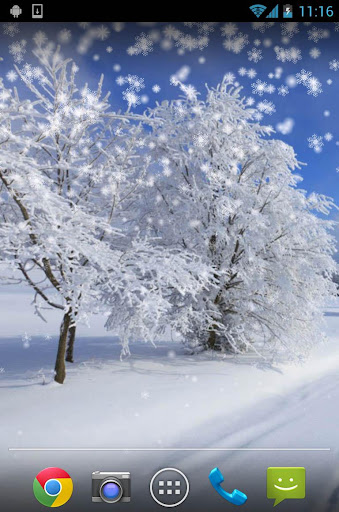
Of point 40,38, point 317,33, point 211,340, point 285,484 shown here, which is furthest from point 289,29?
point 211,340

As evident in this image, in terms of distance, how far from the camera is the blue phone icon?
2.26m

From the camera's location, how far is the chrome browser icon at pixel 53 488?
225cm

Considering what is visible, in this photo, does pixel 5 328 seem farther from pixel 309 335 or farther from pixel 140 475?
pixel 140 475

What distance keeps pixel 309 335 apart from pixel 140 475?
26.8ft

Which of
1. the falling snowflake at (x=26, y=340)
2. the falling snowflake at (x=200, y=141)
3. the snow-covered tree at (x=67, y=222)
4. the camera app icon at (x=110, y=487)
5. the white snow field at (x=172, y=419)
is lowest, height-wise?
the falling snowflake at (x=26, y=340)

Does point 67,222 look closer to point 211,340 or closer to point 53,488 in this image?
point 53,488

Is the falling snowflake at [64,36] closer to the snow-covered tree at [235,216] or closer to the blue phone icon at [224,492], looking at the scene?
the blue phone icon at [224,492]

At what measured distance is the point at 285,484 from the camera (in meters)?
2.33

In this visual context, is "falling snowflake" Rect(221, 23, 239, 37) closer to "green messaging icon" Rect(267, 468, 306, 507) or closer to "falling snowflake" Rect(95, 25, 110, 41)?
"falling snowflake" Rect(95, 25, 110, 41)

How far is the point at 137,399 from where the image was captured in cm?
550

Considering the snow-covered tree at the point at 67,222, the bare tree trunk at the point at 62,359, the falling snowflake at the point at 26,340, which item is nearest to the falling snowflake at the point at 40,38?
the snow-covered tree at the point at 67,222

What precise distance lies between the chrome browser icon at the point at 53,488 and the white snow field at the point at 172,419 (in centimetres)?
5
